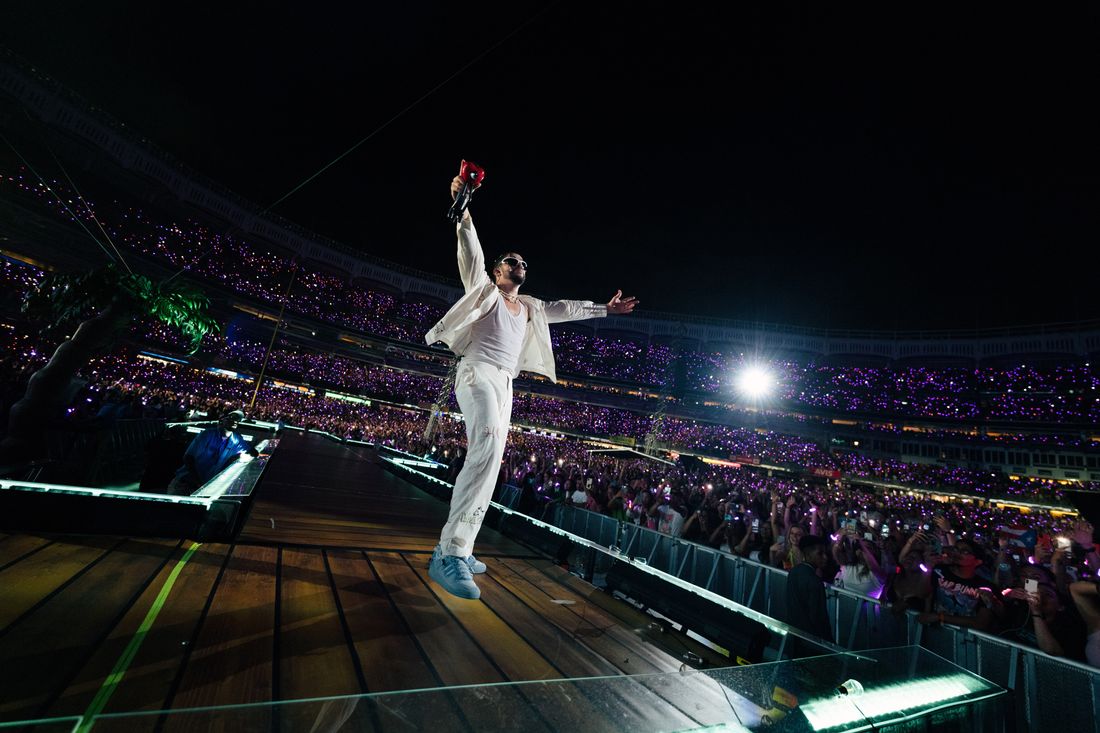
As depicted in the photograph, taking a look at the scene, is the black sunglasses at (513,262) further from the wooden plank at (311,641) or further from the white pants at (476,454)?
the wooden plank at (311,641)

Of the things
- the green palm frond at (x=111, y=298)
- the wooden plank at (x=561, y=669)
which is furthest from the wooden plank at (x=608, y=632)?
the green palm frond at (x=111, y=298)

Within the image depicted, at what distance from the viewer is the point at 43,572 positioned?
5.66 ft

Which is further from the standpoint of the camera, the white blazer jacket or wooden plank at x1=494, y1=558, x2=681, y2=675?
the white blazer jacket

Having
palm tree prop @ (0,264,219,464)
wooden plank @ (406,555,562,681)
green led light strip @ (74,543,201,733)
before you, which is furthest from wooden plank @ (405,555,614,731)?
palm tree prop @ (0,264,219,464)

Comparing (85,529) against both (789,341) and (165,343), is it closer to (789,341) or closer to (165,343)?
(165,343)

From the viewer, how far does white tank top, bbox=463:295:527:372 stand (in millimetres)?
2658

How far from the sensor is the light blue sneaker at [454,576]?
219 cm

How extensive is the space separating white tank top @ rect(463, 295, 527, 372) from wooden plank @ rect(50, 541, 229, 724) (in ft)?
5.56

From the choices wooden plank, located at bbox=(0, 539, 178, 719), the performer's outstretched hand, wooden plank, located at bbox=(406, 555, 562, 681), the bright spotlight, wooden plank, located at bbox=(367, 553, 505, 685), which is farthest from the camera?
the bright spotlight

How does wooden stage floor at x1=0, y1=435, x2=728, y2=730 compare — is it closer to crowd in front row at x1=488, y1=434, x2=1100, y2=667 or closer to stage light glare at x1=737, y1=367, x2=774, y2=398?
crowd in front row at x1=488, y1=434, x2=1100, y2=667

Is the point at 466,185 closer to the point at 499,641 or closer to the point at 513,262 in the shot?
the point at 513,262

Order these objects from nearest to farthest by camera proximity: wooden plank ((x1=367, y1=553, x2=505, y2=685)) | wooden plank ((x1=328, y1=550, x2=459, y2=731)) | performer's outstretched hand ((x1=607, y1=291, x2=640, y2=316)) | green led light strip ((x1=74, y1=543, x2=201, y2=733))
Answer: green led light strip ((x1=74, y1=543, x2=201, y2=733)), wooden plank ((x1=328, y1=550, x2=459, y2=731)), wooden plank ((x1=367, y1=553, x2=505, y2=685)), performer's outstretched hand ((x1=607, y1=291, x2=640, y2=316))

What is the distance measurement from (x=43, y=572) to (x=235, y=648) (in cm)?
107

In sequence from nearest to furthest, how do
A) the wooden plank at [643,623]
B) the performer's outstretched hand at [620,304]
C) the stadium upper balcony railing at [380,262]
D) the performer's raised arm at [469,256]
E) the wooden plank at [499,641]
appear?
the wooden plank at [499,641] < the wooden plank at [643,623] < the performer's raised arm at [469,256] < the performer's outstretched hand at [620,304] < the stadium upper balcony railing at [380,262]
